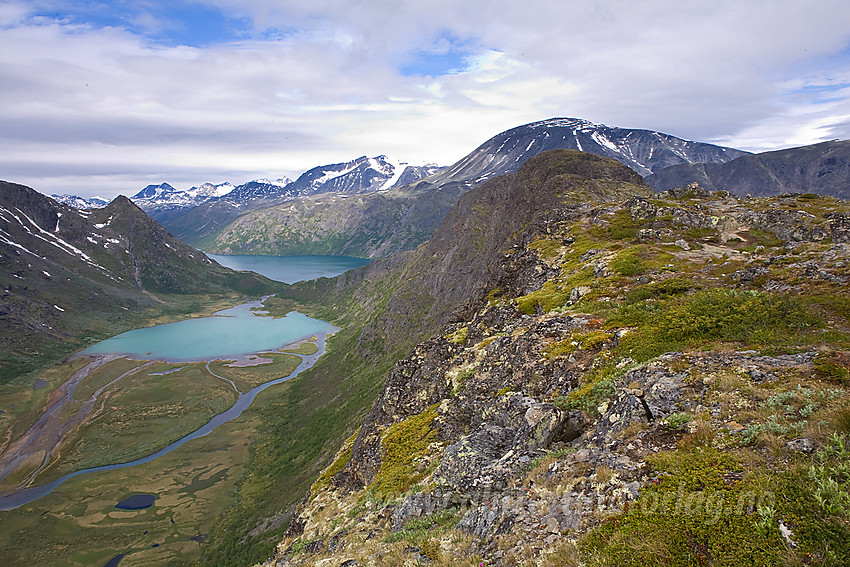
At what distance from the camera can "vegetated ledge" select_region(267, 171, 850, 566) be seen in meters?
8.97

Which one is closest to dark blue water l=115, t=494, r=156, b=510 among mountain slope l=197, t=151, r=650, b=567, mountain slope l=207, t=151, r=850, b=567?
mountain slope l=197, t=151, r=650, b=567

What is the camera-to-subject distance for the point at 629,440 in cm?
1325

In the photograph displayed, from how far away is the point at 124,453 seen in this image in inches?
4503

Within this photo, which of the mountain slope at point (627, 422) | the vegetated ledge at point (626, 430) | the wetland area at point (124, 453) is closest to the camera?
the vegetated ledge at point (626, 430)

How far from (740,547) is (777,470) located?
2.60 meters

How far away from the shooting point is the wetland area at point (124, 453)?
269 feet

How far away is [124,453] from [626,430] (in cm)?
14384

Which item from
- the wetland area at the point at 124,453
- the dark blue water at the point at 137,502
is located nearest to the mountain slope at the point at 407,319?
the wetland area at the point at 124,453

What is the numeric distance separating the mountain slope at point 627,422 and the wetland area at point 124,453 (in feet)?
248

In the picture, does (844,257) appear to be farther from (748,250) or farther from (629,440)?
(629,440)

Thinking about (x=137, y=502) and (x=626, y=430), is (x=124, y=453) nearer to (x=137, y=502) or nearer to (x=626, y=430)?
(x=137, y=502)

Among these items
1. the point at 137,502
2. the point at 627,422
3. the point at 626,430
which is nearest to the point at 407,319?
the point at 137,502

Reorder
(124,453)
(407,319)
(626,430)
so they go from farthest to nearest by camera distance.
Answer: (407,319) < (124,453) < (626,430)

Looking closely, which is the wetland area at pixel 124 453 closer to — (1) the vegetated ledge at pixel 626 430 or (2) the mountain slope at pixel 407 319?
(2) the mountain slope at pixel 407 319
